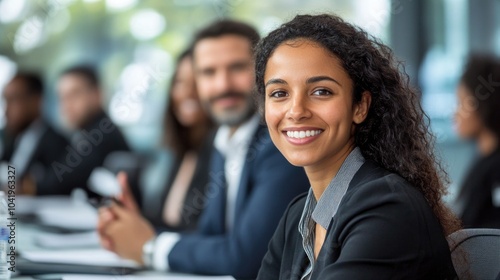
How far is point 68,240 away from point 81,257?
1.24ft

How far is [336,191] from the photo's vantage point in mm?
1488

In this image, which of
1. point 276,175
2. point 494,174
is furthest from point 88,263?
point 494,174

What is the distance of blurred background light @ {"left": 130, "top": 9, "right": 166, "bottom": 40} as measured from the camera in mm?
5688

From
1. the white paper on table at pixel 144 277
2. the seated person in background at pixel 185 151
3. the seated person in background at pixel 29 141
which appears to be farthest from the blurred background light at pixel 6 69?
the white paper on table at pixel 144 277

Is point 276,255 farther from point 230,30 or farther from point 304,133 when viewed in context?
point 230,30

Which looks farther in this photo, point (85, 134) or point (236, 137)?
point (85, 134)

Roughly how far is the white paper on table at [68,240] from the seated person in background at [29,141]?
5.95 feet

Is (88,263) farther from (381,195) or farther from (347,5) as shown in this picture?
(347,5)

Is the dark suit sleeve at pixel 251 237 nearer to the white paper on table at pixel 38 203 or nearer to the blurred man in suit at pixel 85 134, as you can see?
the white paper on table at pixel 38 203

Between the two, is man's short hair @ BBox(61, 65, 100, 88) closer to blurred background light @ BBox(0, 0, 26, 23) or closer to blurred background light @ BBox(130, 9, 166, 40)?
blurred background light @ BBox(130, 9, 166, 40)

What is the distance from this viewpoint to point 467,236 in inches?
58.9

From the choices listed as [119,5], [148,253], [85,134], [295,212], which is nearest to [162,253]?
[148,253]

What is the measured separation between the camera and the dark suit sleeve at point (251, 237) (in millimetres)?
2160

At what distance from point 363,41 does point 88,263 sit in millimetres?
1153
